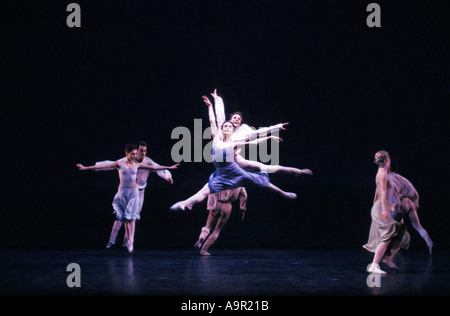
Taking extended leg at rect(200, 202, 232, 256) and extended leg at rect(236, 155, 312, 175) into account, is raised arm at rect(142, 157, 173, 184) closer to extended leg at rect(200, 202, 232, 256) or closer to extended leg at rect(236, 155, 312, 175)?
extended leg at rect(200, 202, 232, 256)

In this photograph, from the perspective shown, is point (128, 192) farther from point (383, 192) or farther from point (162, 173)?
point (383, 192)

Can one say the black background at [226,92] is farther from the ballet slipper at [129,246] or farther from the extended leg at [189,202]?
the extended leg at [189,202]

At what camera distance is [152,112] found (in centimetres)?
800

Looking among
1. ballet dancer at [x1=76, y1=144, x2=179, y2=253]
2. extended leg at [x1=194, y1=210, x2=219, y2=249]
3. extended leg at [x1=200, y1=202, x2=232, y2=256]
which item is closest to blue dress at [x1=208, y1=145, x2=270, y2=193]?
extended leg at [x1=200, y1=202, x2=232, y2=256]

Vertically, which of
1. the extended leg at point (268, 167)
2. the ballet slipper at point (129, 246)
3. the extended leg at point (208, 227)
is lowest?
the ballet slipper at point (129, 246)

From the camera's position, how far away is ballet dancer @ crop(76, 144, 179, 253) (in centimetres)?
704

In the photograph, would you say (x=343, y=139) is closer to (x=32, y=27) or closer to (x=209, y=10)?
(x=209, y=10)

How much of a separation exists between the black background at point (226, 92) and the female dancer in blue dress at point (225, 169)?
4.85 ft

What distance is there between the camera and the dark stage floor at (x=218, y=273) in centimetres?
404

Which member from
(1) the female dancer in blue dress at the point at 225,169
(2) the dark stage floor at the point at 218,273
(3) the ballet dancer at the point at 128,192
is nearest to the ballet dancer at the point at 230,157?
(1) the female dancer in blue dress at the point at 225,169

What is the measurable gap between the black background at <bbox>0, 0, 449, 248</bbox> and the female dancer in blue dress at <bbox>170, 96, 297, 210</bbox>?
1.48 meters

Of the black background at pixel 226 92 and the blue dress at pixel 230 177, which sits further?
the black background at pixel 226 92

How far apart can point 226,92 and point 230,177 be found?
191 cm

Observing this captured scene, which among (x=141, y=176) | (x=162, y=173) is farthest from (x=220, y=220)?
(x=141, y=176)
